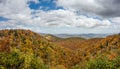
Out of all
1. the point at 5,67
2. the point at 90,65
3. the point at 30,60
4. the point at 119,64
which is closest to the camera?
the point at 119,64

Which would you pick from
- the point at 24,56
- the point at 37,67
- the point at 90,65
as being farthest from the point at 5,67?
the point at 90,65

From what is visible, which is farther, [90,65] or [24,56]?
[24,56]

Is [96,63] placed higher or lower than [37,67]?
higher

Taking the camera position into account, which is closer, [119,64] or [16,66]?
[119,64]

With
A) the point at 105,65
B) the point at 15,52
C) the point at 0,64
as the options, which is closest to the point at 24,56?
the point at 15,52

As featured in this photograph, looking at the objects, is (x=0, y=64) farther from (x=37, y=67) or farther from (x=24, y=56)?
(x=37, y=67)

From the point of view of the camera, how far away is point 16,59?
298 ft

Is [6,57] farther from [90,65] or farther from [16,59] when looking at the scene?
[90,65]

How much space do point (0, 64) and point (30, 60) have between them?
46.3 ft

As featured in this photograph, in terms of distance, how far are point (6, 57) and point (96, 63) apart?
133 ft

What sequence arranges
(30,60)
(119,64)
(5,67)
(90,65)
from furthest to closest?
(30,60) < (5,67) < (90,65) < (119,64)

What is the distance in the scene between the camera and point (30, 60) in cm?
9962

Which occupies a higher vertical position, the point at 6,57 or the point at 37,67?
the point at 6,57

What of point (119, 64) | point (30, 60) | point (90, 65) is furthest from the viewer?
point (30, 60)
